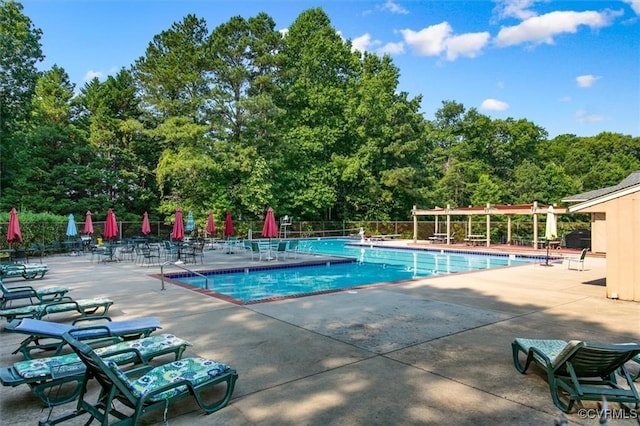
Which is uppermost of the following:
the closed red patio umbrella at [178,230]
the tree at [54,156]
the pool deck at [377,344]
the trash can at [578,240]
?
the tree at [54,156]

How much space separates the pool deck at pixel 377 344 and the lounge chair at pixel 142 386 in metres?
0.20

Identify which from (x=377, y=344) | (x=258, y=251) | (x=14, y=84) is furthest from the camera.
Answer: (x=14, y=84)

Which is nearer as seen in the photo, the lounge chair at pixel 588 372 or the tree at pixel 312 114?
the lounge chair at pixel 588 372

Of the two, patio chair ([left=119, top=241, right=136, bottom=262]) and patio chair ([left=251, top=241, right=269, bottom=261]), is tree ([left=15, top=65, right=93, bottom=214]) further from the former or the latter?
patio chair ([left=251, top=241, right=269, bottom=261])

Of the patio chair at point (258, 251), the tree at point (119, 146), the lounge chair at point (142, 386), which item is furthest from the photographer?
the tree at point (119, 146)

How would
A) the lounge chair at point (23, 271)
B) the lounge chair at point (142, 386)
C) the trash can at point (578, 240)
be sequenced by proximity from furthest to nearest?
1. the trash can at point (578, 240)
2. the lounge chair at point (23, 271)
3. the lounge chair at point (142, 386)

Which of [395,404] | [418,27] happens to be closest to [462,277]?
[395,404]

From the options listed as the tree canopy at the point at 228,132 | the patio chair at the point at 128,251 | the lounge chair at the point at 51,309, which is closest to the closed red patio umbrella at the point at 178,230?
the patio chair at the point at 128,251

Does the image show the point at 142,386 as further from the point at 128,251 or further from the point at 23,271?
the point at 128,251

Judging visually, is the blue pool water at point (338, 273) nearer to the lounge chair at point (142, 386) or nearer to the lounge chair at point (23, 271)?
the lounge chair at point (23, 271)

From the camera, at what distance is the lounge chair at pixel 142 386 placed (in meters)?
2.92

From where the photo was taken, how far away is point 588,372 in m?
3.53

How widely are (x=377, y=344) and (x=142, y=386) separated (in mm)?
2977

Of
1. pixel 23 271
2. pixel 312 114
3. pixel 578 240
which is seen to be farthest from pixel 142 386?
pixel 312 114
